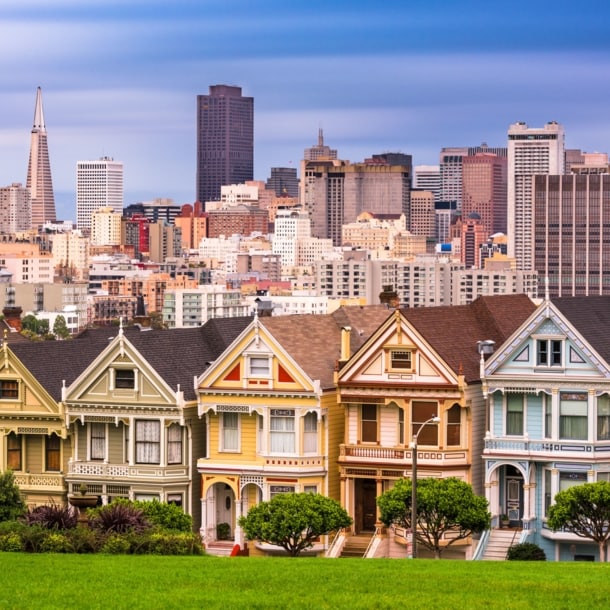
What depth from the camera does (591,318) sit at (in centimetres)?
4944

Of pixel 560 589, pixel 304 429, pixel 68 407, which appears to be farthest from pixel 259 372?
pixel 560 589

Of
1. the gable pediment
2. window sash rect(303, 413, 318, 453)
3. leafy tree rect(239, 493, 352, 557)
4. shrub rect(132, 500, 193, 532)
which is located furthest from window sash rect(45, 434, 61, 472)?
leafy tree rect(239, 493, 352, 557)

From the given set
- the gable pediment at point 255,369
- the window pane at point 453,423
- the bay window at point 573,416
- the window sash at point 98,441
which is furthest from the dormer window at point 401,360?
the window sash at point 98,441

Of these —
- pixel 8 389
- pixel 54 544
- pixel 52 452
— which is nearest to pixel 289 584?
pixel 54 544

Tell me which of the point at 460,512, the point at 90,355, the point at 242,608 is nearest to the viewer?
the point at 242,608

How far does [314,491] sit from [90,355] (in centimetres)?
854

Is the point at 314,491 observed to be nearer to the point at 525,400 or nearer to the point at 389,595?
the point at 525,400

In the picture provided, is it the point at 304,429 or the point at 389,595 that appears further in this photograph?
the point at 304,429

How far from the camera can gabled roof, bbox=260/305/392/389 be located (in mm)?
50875

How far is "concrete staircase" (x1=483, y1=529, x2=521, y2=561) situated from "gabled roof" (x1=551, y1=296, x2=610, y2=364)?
4446 millimetres

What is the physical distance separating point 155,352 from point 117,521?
10.8m

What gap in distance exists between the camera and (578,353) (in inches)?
1873

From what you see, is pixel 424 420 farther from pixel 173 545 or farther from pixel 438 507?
pixel 173 545

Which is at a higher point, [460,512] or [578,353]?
[578,353]
